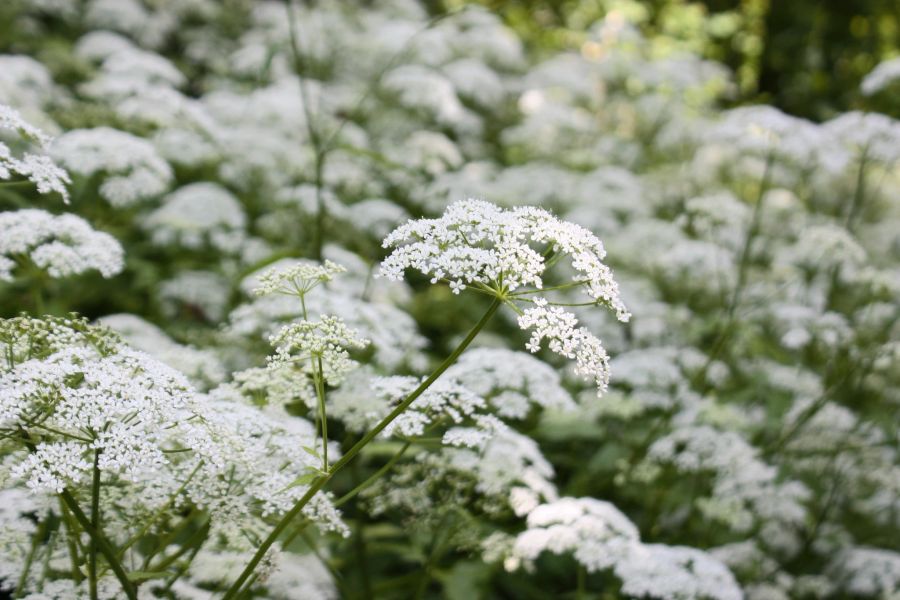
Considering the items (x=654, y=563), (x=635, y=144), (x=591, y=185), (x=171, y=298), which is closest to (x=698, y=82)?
(x=635, y=144)

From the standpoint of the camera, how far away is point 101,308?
20.1 ft

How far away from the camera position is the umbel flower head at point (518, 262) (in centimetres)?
234

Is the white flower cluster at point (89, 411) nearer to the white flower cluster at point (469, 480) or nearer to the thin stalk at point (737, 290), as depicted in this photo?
the white flower cluster at point (469, 480)

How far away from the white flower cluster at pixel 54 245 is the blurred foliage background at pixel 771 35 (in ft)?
37.5

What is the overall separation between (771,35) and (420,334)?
12.7 m

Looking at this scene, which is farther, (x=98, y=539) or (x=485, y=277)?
(x=485, y=277)

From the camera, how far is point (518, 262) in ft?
7.77

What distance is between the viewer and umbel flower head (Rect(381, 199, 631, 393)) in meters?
2.34

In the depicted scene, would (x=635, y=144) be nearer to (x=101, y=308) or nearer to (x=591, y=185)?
(x=591, y=185)

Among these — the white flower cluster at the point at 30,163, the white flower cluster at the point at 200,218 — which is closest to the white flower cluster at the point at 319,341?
the white flower cluster at the point at 30,163

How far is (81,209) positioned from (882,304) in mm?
6086

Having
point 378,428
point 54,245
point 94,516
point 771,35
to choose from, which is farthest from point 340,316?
point 771,35

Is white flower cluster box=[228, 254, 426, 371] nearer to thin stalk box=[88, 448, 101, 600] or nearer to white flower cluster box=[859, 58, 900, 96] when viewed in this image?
thin stalk box=[88, 448, 101, 600]

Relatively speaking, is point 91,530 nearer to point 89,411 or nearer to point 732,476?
point 89,411
